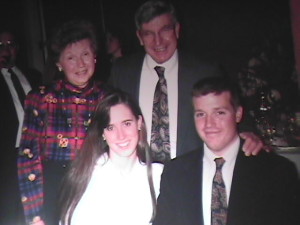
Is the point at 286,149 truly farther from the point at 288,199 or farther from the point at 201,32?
the point at 201,32

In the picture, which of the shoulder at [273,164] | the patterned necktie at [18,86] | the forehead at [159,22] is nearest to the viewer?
the shoulder at [273,164]

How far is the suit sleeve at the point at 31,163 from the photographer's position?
39.6 inches

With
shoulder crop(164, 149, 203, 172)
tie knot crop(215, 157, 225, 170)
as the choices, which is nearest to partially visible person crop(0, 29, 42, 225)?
shoulder crop(164, 149, 203, 172)

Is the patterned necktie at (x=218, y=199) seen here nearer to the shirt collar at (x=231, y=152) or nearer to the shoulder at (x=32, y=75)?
the shirt collar at (x=231, y=152)

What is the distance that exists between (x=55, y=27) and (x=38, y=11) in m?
0.17

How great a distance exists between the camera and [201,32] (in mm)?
1043

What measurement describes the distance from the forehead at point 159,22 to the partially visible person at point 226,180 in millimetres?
191

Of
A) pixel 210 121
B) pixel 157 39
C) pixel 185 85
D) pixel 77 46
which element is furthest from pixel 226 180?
pixel 77 46

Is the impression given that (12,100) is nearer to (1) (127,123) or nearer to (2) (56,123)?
(2) (56,123)

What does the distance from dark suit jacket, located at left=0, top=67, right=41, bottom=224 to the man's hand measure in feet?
1.95

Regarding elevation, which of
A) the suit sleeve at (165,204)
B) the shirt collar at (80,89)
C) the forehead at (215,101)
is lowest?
the suit sleeve at (165,204)

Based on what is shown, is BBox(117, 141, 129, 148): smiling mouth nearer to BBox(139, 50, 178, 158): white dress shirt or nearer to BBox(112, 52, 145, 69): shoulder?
BBox(139, 50, 178, 158): white dress shirt

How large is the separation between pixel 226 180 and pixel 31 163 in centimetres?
51

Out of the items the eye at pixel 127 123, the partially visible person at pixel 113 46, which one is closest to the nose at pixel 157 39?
the partially visible person at pixel 113 46
